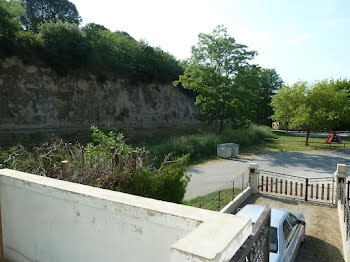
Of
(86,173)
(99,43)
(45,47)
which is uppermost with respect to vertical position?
(99,43)

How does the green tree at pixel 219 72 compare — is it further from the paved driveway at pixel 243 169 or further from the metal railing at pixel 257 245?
the metal railing at pixel 257 245

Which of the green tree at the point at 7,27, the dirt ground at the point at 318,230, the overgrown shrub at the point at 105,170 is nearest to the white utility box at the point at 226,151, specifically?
the dirt ground at the point at 318,230

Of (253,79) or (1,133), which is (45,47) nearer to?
(1,133)

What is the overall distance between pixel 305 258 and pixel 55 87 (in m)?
26.1

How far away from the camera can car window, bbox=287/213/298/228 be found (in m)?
7.08

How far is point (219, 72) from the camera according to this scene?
94.9ft

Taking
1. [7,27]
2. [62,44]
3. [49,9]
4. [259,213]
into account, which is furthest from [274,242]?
[49,9]

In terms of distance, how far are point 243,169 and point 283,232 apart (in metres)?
12.3

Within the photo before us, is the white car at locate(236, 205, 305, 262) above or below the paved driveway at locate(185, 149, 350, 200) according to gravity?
above

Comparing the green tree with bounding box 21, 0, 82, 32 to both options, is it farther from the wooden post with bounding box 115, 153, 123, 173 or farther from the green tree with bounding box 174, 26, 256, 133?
the wooden post with bounding box 115, 153, 123, 173

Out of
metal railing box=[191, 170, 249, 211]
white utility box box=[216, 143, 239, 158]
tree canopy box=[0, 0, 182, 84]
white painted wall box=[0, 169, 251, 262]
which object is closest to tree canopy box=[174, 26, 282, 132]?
white utility box box=[216, 143, 239, 158]

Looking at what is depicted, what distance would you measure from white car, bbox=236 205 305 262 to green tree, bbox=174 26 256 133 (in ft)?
68.0

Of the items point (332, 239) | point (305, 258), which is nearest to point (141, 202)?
point (305, 258)

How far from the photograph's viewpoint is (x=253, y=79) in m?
28.0
